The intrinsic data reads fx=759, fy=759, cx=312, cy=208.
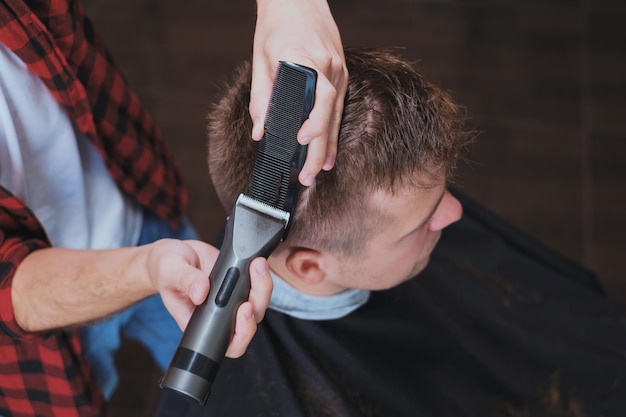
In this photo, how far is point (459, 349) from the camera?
1.61 metres

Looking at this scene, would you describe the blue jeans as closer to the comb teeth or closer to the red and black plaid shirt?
the red and black plaid shirt

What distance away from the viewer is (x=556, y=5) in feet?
10.4

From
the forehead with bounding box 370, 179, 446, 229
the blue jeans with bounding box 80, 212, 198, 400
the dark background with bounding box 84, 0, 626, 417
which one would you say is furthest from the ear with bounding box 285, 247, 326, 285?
the dark background with bounding box 84, 0, 626, 417

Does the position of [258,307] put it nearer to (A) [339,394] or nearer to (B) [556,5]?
(A) [339,394]

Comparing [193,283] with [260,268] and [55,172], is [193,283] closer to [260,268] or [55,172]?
[260,268]

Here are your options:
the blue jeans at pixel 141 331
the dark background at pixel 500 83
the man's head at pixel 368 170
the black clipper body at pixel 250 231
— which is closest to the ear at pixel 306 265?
the man's head at pixel 368 170

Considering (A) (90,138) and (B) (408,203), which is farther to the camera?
(A) (90,138)

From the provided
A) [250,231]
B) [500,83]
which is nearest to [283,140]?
[250,231]

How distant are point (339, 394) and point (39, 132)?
2.36ft

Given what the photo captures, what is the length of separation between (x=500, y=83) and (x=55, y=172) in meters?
2.03

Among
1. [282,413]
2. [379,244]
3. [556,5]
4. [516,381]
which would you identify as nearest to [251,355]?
[282,413]

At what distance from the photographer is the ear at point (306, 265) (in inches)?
50.4

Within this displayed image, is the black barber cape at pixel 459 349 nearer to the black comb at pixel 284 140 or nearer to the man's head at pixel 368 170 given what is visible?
the man's head at pixel 368 170

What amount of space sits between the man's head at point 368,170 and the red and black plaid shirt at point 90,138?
0.80 feet
